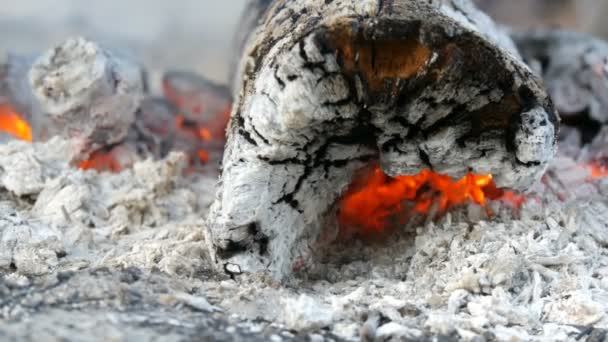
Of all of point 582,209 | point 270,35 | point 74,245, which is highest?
point 270,35

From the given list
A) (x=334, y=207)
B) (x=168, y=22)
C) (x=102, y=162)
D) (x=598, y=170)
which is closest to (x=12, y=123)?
(x=102, y=162)

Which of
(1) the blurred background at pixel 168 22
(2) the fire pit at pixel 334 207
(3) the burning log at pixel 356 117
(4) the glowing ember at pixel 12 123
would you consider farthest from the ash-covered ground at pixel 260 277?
(1) the blurred background at pixel 168 22

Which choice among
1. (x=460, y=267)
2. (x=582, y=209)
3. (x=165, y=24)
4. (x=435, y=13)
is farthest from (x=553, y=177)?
(x=165, y=24)

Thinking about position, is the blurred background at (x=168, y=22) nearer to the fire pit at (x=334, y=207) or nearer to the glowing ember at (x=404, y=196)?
the fire pit at (x=334, y=207)

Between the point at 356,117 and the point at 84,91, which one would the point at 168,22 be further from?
the point at 356,117

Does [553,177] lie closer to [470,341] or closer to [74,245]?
[470,341]
